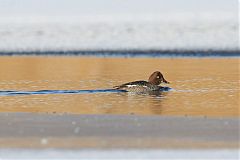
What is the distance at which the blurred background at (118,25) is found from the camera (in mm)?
20484

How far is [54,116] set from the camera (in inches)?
388

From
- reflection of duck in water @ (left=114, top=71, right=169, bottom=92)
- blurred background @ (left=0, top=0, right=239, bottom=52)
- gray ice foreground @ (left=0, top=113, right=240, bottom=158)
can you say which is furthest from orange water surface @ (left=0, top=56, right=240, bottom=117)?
blurred background @ (left=0, top=0, right=239, bottom=52)

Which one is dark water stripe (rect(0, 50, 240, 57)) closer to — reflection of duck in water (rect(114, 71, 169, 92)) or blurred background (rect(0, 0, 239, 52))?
blurred background (rect(0, 0, 239, 52))

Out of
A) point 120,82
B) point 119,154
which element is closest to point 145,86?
point 120,82

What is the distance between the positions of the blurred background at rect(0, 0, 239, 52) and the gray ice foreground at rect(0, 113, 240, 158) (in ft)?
33.4

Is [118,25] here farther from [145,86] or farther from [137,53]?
[145,86]

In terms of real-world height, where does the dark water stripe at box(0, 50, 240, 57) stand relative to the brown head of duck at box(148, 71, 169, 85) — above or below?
above

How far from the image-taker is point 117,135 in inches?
334

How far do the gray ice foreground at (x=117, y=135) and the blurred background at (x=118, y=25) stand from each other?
10176 mm

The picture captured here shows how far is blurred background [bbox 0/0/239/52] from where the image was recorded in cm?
2048

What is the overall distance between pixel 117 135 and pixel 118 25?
13.9m

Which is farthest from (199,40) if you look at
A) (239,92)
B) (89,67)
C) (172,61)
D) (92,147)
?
(92,147)

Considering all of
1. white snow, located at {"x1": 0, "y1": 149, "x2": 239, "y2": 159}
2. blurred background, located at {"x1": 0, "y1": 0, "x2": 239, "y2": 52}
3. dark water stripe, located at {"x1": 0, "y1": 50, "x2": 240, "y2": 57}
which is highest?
blurred background, located at {"x1": 0, "y1": 0, "x2": 239, "y2": 52}

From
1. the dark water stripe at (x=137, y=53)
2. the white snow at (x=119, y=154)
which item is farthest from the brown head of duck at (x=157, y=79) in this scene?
the white snow at (x=119, y=154)
